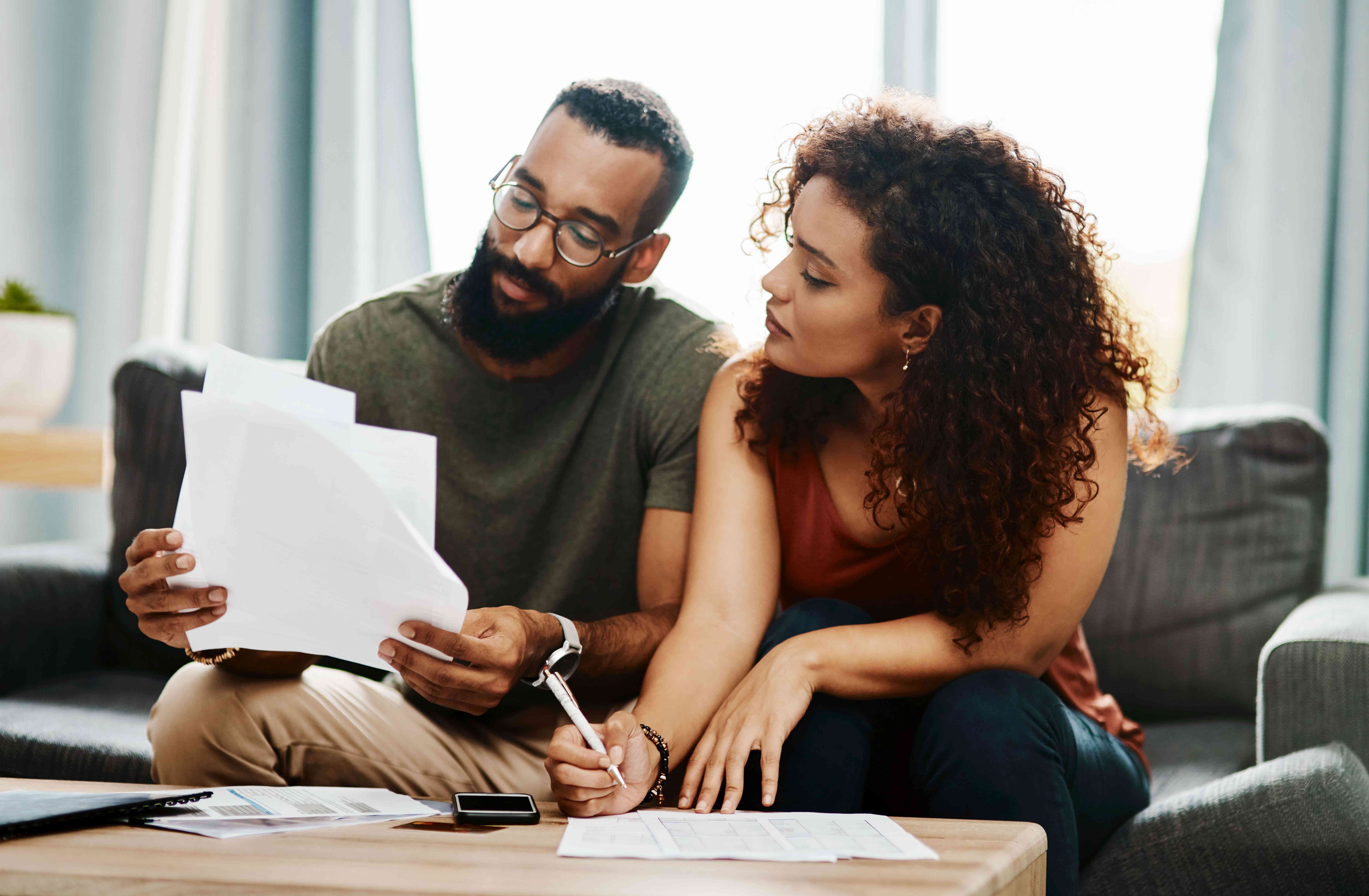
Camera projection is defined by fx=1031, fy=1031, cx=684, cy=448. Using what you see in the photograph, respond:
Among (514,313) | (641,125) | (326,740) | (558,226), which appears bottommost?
(326,740)

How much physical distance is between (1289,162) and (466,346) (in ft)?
5.12

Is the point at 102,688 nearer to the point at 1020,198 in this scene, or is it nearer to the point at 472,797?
the point at 472,797

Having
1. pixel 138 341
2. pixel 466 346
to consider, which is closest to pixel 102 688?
pixel 466 346

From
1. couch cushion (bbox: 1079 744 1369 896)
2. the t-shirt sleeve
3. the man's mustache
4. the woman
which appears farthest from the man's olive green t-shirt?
couch cushion (bbox: 1079 744 1369 896)

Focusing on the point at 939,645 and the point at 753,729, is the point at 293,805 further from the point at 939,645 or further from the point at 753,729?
the point at 939,645

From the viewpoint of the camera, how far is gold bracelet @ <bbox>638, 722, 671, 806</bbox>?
0.95 metres

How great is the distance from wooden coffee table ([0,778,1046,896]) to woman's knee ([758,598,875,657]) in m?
0.34

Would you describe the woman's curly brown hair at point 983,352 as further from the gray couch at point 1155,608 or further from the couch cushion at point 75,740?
the couch cushion at point 75,740

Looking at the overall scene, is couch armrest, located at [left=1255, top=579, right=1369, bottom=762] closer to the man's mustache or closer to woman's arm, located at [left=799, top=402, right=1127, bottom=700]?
woman's arm, located at [left=799, top=402, right=1127, bottom=700]

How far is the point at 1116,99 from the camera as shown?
2.10 meters

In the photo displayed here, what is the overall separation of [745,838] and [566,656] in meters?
0.35

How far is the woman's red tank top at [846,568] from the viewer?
1.19 meters

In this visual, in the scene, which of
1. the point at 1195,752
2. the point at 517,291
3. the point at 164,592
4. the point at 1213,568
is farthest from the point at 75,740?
the point at 1213,568

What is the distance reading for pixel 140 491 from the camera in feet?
5.45
